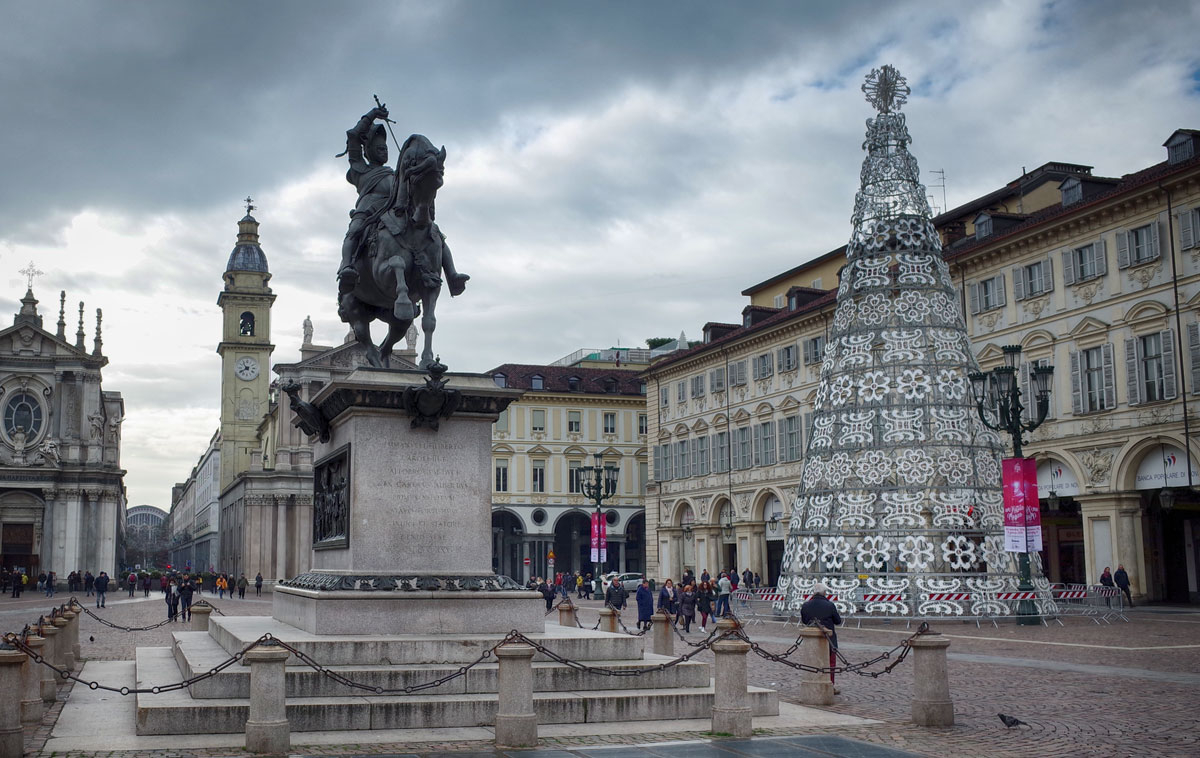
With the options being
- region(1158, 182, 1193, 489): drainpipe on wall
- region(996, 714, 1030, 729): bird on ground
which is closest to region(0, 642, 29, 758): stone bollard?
region(996, 714, 1030, 729): bird on ground

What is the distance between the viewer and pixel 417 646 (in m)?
11.7

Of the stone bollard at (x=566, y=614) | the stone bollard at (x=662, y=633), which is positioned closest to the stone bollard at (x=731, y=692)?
the stone bollard at (x=662, y=633)

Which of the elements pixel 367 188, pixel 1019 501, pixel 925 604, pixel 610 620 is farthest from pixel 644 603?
pixel 367 188

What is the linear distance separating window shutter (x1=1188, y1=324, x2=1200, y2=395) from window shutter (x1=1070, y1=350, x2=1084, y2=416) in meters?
4.46

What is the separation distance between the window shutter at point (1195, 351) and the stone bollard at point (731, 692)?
27387mm

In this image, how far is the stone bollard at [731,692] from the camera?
1117cm

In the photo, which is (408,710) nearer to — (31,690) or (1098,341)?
(31,690)

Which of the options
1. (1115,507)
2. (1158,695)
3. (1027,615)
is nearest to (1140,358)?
(1115,507)

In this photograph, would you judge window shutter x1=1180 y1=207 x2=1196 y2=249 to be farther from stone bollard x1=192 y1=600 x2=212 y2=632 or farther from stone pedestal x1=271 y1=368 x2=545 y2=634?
stone bollard x1=192 y1=600 x2=212 y2=632

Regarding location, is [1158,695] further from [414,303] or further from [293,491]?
[293,491]

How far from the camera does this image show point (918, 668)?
12.5 m

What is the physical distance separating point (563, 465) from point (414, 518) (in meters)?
65.5

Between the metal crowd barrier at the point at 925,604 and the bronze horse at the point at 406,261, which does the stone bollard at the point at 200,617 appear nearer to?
the bronze horse at the point at 406,261

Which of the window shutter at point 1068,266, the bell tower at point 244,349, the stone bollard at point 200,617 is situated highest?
the bell tower at point 244,349
